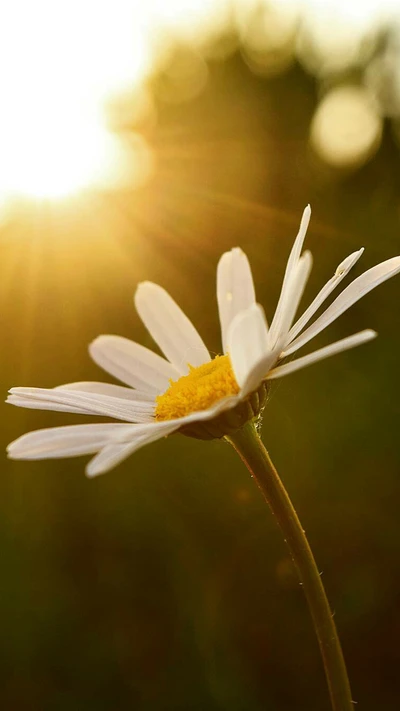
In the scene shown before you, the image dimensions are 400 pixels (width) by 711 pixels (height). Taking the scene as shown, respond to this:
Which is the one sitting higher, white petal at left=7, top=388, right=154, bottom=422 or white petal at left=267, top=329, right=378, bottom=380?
white petal at left=7, top=388, right=154, bottom=422

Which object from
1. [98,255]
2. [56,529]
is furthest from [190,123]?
[56,529]

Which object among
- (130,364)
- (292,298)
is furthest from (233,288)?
(292,298)

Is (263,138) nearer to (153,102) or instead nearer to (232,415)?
(153,102)

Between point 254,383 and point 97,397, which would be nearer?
point 254,383

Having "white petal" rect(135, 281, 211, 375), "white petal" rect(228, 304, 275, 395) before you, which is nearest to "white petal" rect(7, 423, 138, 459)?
"white petal" rect(228, 304, 275, 395)

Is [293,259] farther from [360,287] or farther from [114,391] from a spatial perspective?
[114,391]

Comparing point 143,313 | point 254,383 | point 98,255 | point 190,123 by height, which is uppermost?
point 190,123

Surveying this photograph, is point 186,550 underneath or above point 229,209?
underneath

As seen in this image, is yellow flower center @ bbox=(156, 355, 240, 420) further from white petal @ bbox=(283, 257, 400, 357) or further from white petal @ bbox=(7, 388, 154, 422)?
white petal @ bbox=(283, 257, 400, 357)
